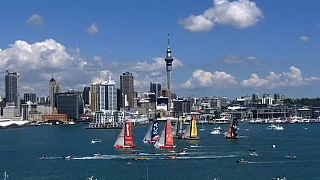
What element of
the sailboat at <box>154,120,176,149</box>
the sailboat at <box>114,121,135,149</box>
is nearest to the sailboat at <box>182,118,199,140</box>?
the sailboat at <box>154,120,176,149</box>

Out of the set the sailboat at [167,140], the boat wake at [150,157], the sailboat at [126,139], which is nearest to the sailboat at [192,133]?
the sailboat at [167,140]

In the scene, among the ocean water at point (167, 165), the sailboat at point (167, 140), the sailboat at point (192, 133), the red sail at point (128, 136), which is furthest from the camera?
the sailboat at point (192, 133)

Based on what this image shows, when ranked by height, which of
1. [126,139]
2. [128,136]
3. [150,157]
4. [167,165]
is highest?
[128,136]

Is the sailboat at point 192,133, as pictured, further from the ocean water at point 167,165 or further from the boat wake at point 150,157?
the boat wake at point 150,157

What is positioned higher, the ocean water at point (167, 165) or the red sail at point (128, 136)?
the red sail at point (128, 136)

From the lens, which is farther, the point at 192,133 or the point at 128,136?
the point at 192,133

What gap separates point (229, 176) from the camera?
51062 millimetres

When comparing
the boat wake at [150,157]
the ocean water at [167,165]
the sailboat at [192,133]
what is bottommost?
the ocean water at [167,165]

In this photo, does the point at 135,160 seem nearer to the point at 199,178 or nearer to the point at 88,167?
the point at 88,167

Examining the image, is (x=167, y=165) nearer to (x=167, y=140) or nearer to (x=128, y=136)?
(x=167, y=140)

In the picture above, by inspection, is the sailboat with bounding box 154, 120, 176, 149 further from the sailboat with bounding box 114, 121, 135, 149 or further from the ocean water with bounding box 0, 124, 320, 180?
the sailboat with bounding box 114, 121, 135, 149

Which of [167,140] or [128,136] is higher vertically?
[128,136]

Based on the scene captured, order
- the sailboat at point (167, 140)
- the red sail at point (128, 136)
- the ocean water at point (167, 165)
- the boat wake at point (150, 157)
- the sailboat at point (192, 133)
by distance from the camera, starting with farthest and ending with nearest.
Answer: the sailboat at point (192, 133), the red sail at point (128, 136), the sailboat at point (167, 140), the boat wake at point (150, 157), the ocean water at point (167, 165)

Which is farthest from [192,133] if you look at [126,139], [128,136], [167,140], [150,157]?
[150,157]
